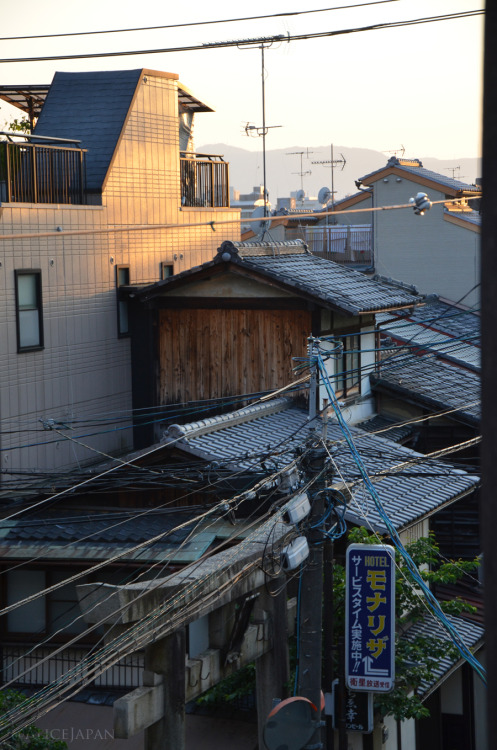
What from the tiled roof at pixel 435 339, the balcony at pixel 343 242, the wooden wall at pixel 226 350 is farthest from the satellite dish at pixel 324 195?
the wooden wall at pixel 226 350

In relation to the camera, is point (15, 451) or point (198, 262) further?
point (198, 262)

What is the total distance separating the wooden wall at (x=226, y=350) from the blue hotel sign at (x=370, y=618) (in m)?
8.71

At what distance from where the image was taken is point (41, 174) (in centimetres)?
2058

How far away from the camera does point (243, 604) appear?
1058 cm

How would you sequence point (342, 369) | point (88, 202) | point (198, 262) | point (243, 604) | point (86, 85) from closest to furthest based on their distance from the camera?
point (243, 604) < point (342, 369) < point (88, 202) < point (86, 85) < point (198, 262)

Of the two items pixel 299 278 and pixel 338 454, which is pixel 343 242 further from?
pixel 338 454

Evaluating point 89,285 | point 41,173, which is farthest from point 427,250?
point 41,173

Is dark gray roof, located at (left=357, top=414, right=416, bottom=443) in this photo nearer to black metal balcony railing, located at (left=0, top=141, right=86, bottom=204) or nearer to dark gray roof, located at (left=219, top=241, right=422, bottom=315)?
dark gray roof, located at (left=219, top=241, right=422, bottom=315)

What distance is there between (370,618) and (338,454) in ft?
12.3

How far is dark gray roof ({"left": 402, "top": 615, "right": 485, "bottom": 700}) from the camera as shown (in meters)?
14.3

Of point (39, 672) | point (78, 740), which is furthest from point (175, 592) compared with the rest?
point (39, 672)

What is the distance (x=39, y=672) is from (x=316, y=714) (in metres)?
7.02

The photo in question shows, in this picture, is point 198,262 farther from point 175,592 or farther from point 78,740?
point 175,592

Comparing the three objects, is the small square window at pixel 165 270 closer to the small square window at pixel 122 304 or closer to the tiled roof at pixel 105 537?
the small square window at pixel 122 304
